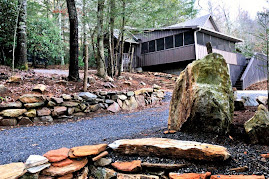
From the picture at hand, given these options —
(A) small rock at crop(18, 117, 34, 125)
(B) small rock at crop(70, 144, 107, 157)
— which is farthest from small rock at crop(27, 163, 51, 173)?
(A) small rock at crop(18, 117, 34, 125)

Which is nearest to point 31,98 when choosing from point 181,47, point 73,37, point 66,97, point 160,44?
point 66,97

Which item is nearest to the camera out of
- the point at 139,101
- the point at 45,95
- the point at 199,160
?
the point at 199,160

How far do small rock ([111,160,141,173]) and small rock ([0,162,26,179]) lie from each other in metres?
0.93

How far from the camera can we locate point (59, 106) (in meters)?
4.99

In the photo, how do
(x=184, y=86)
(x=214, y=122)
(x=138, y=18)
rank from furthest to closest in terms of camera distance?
(x=138, y=18) < (x=184, y=86) < (x=214, y=122)

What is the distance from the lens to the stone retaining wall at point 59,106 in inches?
171

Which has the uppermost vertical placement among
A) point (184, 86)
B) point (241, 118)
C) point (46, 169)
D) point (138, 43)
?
point (138, 43)

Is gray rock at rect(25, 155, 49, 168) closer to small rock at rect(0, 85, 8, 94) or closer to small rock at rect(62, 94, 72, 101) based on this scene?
small rock at rect(62, 94, 72, 101)

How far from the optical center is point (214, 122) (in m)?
2.32

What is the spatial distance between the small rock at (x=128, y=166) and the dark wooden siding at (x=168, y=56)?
43.1 feet

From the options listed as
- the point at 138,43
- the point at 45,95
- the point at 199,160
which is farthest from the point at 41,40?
the point at 199,160

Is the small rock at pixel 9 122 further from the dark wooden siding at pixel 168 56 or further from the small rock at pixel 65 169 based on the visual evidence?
the dark wooden siding at pixel 168 56

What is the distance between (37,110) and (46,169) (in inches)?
127

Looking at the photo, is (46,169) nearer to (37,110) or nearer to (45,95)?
(37,110)
